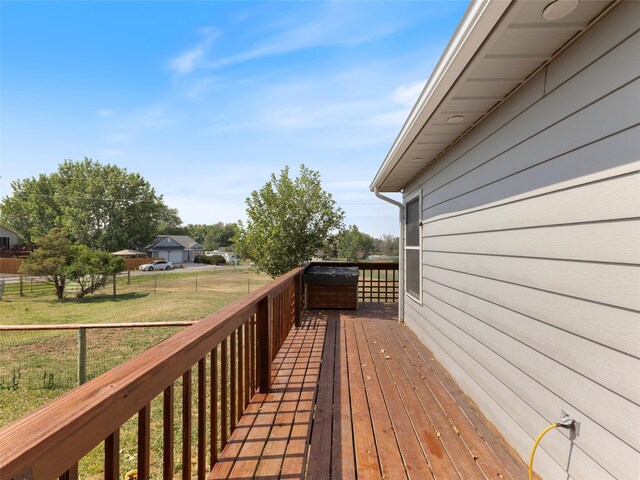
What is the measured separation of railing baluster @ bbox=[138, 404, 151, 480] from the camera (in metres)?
0.98

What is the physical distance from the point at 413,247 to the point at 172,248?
45.0 metres

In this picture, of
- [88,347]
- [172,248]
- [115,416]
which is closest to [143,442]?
[115,416]

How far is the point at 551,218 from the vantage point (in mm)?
1672

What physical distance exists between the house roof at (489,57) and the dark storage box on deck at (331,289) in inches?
143

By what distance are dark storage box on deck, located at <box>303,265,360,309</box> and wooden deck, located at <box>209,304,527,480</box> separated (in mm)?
2530

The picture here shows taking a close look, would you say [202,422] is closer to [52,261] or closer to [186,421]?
[186,421]

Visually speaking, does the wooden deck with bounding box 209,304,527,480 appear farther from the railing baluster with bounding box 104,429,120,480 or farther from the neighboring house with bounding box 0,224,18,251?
the neighboring house with bounding box 0,224,18,251

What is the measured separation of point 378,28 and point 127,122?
13386mm

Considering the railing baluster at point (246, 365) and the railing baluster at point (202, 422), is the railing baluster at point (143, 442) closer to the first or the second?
the railing baluster at point (202, 422)

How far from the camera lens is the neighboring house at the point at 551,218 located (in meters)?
1.26

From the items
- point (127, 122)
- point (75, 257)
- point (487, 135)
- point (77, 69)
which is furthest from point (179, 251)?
point (487, 135)

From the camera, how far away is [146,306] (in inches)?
476

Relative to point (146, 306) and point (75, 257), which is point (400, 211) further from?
point (75, 257)

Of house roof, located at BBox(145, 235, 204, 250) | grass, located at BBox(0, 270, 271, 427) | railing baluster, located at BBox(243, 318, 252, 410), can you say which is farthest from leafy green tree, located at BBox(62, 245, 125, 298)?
house roof, located at BBox(145, 235, 204, 250)
